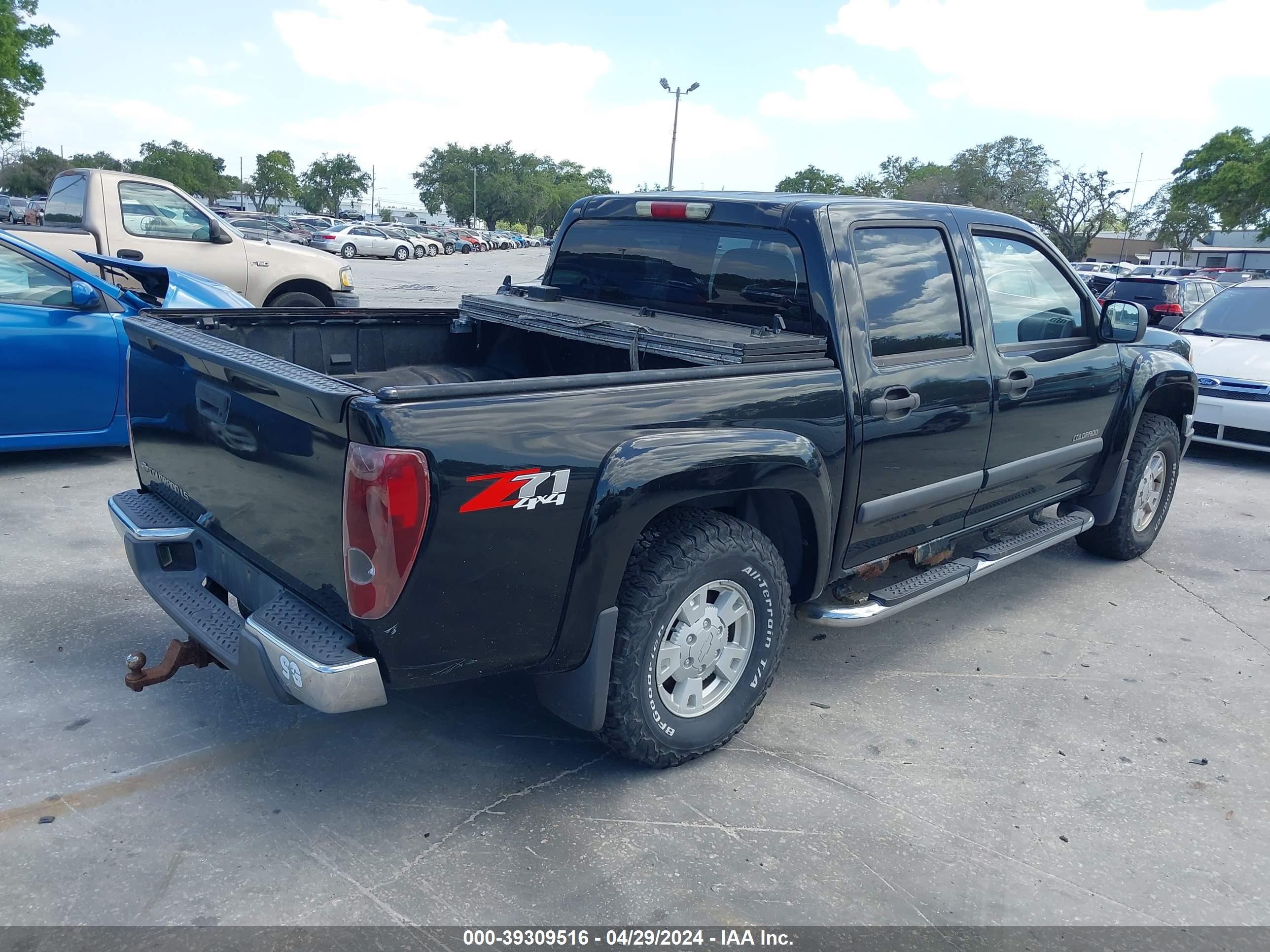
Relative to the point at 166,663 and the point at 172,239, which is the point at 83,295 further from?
the point at 166,663

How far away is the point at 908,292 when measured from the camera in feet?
12.9

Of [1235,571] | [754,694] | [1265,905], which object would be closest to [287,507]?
[754,694]

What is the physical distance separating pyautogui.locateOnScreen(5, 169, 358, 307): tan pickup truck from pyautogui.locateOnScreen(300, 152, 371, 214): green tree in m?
91.5

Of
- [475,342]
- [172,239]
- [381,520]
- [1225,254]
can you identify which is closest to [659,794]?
[381,520]

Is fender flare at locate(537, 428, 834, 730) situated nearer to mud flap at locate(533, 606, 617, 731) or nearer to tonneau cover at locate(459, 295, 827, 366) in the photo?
mud flap at locate(533, 606, 617, 731)

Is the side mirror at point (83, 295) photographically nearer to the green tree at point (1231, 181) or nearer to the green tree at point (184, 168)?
the green tree at point (1231, 181)

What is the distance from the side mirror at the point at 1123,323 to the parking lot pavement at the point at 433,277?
257 inches

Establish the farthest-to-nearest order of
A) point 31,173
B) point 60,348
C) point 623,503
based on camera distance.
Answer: point 31,173 → point 60,348 → point 623,503

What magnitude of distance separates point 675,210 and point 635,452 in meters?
1.62

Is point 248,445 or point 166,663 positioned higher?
point 248,445

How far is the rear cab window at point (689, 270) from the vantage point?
3760mm

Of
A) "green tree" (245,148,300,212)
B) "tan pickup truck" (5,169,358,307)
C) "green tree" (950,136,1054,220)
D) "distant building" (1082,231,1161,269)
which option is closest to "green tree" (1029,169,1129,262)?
"green tree" (950,136,1054,220)

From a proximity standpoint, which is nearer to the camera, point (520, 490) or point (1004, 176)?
point (520, 490)

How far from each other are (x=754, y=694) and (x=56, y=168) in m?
94.2
